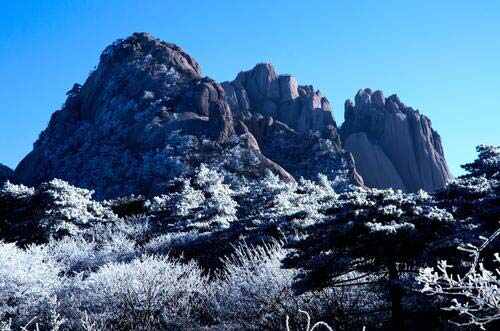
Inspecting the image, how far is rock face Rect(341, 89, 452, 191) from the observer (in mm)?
81188

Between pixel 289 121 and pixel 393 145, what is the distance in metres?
19.3

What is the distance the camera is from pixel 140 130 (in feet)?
220

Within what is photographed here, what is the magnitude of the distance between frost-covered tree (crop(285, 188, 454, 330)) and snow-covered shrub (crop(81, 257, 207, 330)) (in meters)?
2.94

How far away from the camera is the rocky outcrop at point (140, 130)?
5972cm

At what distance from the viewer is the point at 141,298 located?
9.98 meters

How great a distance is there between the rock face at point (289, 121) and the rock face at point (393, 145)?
5.17 metres

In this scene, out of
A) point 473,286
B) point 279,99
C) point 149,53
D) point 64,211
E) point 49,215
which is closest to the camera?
point 473,286

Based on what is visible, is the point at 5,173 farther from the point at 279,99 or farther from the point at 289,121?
the point at 279,99

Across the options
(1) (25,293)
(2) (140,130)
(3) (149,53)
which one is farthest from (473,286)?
(3) (149,53)

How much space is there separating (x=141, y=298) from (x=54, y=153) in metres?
66.4

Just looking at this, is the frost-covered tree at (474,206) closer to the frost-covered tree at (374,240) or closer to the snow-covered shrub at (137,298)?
the frost-covered tree at (374,240)

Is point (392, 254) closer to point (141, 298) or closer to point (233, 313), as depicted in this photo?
point (233, 313)

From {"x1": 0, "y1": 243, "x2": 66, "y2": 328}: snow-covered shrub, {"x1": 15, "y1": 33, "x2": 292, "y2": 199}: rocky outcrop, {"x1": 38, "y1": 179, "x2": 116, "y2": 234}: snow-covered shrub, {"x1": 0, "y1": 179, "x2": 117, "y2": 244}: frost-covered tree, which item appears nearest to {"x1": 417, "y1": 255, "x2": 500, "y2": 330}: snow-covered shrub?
{"x1": 0, "y1": 243, "x2": 66, "y2": 328}: snow-covered shrub

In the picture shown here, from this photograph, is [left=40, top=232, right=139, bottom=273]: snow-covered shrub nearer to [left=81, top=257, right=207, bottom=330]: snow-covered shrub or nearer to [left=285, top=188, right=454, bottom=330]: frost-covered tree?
[left=81, top=257, right=207, bottom=330]: snow-covered shrub
